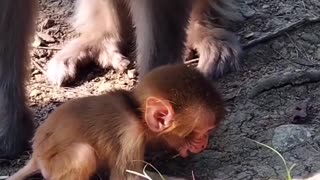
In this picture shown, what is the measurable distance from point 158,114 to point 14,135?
646mm

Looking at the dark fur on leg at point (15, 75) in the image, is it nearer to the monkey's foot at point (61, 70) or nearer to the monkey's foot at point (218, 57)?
the monkey's foot at point (61, 70)

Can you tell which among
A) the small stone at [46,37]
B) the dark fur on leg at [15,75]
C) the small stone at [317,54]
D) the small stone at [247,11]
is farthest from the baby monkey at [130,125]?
the small stone at [247,11]

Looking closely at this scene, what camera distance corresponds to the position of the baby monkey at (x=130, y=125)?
105 inches

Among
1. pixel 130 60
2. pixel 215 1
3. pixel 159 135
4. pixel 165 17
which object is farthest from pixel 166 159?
pixel 215 1

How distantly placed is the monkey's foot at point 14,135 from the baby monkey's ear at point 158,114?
1.97ft

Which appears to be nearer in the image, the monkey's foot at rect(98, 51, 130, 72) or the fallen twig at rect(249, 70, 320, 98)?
the fallen twig at rect(249, 70, 320, 98)

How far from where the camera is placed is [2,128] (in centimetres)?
316

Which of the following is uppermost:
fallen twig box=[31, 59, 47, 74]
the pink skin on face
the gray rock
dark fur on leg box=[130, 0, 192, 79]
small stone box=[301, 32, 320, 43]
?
dark fur on leg box=[130, 0, 192, 79]

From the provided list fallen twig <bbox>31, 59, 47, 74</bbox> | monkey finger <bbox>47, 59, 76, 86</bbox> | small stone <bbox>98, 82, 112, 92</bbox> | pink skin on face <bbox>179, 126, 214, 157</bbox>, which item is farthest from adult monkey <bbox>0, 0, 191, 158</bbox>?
pink skin on face <bbox>179, 126, 214, 157</bbox>

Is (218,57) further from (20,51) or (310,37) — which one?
(20,51)

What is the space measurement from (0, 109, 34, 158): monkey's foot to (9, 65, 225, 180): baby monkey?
359 mm

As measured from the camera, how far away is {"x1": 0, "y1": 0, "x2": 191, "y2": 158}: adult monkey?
3.08 metres

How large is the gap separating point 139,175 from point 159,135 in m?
0.13

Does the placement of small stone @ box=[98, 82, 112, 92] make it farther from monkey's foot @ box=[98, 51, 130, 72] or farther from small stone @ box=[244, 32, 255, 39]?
small stone @ box=[244, 32, 255, 39]
